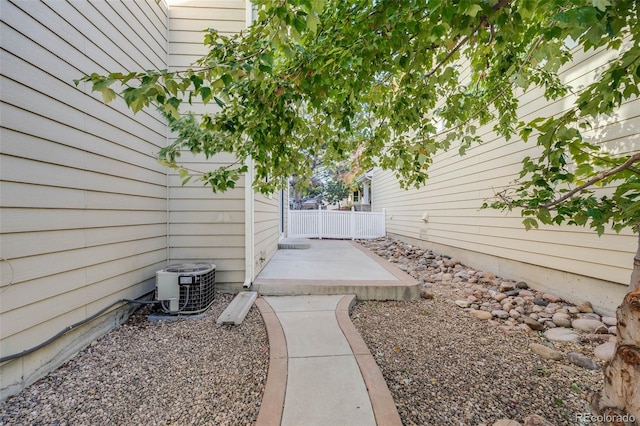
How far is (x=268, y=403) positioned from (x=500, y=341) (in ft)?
7.25

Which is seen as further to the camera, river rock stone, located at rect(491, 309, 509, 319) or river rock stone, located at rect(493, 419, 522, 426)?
river rock stone, located at rect(491, 309, 509, 319)

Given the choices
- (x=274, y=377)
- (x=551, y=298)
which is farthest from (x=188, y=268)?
(x=551, y=298)

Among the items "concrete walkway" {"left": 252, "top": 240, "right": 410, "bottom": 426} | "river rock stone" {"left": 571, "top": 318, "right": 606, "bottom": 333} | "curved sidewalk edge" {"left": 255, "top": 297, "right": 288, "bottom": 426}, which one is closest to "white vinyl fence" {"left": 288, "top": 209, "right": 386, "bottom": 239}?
"concrete walkway" {"left": 252, "top": 240, "right": 410, "bottom": 426}

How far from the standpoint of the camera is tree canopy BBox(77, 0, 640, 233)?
1.31 meters

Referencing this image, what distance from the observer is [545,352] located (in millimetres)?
2371

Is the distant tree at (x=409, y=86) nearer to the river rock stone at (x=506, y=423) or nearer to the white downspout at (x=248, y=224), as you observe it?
the river rock stone at (x=506, y=423)

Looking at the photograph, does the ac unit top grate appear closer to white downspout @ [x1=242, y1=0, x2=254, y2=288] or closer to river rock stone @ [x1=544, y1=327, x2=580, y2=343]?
white downspout @ [x1=242, y1=0, x2=254, y2=288]

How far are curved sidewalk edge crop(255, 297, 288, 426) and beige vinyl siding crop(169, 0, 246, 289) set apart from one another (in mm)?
1199

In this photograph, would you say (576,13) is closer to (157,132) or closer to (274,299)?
(274,299)

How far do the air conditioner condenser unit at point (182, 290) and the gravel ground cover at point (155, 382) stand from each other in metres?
0.30

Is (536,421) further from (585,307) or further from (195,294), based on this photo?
(195,294)

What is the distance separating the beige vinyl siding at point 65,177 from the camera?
5.98 ft

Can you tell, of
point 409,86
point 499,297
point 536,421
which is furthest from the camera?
point 499,297

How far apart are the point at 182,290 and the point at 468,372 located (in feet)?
9.30
